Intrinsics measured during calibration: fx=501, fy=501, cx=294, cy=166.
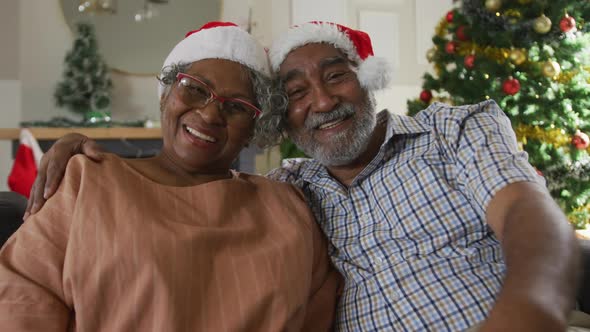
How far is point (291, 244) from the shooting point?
47.1 inches

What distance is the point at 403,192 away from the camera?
1309 millimetres

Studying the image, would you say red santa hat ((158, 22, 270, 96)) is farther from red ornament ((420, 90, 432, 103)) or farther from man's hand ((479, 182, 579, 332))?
red ornament ((420, 90, 432, 103))

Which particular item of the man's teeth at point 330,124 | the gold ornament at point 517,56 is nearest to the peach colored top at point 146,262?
the man's teeth at point 330,124

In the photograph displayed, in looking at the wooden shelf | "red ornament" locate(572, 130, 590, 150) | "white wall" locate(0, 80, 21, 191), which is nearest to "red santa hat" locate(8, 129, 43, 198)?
the wooden shelf

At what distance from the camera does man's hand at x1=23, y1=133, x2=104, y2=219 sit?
1136mm

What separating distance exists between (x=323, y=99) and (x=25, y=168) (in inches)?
81.0

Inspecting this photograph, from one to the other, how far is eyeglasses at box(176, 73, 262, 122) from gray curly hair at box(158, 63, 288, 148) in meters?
0.05

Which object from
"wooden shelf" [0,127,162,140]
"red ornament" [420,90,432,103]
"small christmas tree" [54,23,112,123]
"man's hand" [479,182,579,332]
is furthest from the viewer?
"small christmas tree" [54,23,112,123]

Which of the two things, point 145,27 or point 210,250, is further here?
point 145,27

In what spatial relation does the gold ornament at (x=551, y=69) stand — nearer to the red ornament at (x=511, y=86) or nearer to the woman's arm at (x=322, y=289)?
the red ornament at (x=511, y=86)

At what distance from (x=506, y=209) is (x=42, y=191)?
3.37 feet

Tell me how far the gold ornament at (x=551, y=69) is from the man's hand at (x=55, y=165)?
232cm

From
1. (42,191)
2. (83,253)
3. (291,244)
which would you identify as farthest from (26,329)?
(291,244)

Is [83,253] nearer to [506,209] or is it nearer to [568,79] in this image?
[506,209]
